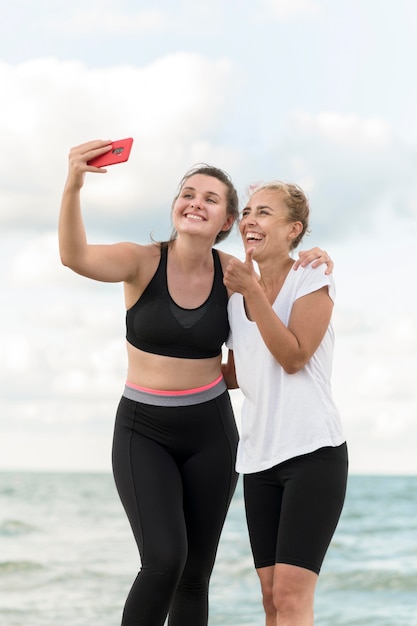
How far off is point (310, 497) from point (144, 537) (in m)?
0.72

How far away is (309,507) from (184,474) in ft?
2.45

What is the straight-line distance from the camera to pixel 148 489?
364cm

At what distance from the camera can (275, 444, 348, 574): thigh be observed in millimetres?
3229

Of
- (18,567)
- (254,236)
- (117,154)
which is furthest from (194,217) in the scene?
(18,567)

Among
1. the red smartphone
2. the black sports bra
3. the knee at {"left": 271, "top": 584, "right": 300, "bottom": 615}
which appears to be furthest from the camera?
the black sports bra

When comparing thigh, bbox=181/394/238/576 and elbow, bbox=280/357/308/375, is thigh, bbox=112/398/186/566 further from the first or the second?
elbow, bbox=280/357/308/375

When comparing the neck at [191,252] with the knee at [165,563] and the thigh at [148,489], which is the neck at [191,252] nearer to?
the thigh at [148,489]

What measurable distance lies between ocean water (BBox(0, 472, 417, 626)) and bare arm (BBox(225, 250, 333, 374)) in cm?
703

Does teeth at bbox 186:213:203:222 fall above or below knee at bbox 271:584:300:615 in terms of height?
above

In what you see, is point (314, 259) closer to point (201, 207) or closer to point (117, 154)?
point (201, 207)

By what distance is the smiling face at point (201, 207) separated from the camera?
12.6 ft

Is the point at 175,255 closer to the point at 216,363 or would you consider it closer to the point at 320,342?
the point at 216,363

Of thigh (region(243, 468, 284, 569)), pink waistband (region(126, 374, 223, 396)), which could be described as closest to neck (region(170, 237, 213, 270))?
pink waistband (region(126, 374, 223, 396))

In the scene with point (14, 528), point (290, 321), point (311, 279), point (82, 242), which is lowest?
point (14, 528)
